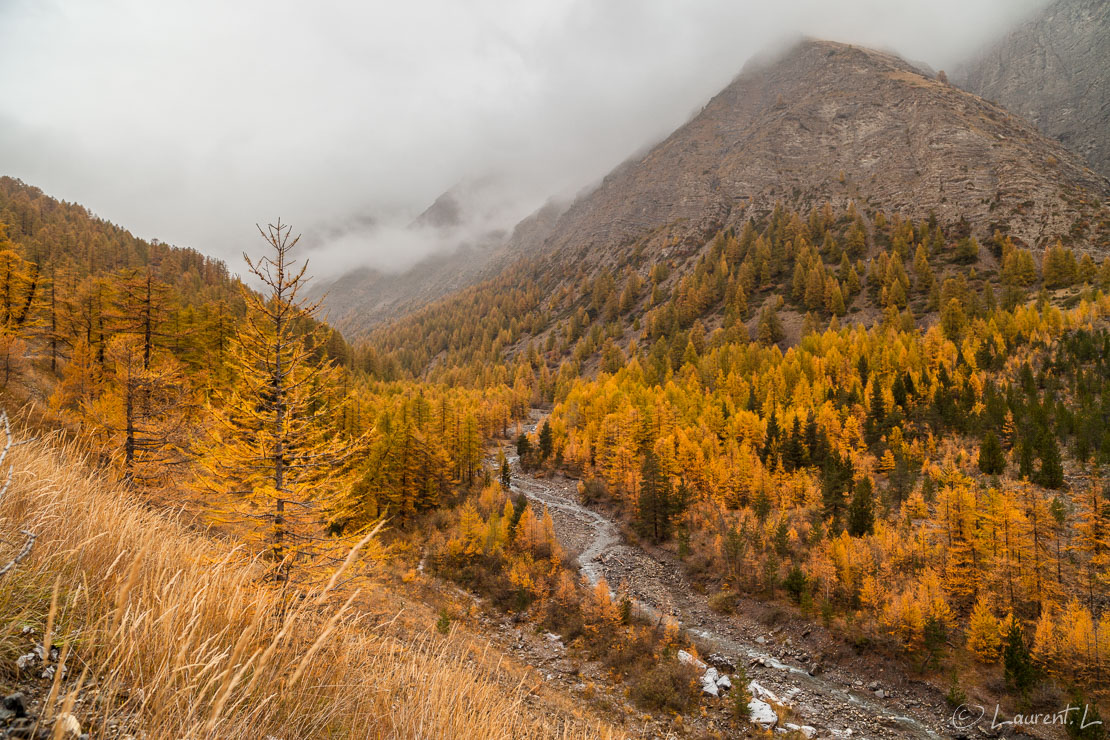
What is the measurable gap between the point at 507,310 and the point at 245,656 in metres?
175

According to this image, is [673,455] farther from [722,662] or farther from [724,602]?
[722,662]

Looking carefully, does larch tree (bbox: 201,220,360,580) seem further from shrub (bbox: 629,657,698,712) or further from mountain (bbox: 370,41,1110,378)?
mountain (bbox: 370,41,1110,378)

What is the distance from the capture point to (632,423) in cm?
4841

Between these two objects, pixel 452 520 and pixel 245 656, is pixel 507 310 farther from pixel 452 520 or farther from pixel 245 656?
pixel 245 656

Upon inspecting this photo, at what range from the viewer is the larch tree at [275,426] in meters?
10.1

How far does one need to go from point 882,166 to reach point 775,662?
169738 millimetres

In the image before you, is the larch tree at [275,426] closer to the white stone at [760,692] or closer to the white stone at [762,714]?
the white stone at [762,714]

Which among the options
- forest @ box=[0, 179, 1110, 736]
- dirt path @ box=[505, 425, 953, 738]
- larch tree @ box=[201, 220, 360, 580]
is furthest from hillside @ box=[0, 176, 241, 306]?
dirt path @ box=[505, 425, 953, 738]

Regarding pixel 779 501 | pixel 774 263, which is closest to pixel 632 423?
pixel 779 501

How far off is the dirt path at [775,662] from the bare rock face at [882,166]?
12107 cm

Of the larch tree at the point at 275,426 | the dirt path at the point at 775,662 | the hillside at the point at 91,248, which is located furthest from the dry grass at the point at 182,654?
the hillside at the point at 91,248

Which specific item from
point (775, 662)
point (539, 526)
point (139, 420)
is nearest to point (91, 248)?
point (139, 420)

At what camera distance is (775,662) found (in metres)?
23.9

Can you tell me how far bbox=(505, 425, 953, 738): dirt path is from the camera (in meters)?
19.7
